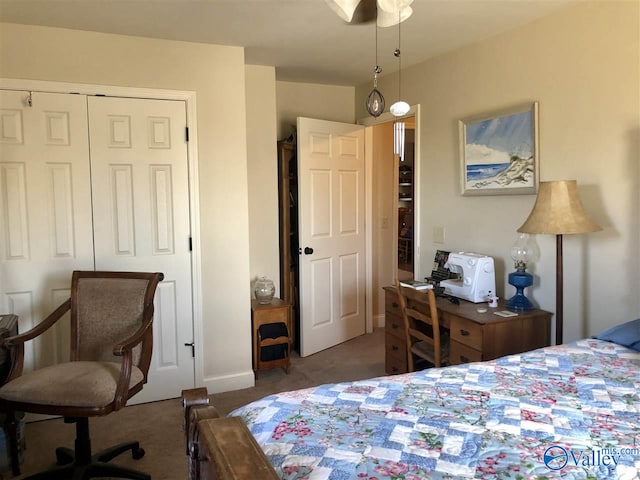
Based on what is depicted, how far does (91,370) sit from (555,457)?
6.47ft

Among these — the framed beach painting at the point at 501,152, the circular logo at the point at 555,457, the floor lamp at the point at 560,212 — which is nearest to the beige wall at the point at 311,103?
the framed beach painting at the point at 501,152

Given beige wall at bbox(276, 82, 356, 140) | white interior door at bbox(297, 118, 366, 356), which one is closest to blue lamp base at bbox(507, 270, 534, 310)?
white interior door at bbox(297, 118, 366, 356)

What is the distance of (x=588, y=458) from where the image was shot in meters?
1.18

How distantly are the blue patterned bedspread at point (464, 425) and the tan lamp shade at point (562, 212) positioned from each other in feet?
2.36

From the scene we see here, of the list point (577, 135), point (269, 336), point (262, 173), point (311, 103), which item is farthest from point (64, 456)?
point (311, 103)

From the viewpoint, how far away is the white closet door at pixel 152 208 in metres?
3.02

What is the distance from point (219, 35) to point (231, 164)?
0.81 metres

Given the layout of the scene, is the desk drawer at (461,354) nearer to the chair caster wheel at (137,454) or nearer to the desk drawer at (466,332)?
the desk drawer at (466,332)

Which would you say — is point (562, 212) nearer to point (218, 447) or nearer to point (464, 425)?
point (464, 425)

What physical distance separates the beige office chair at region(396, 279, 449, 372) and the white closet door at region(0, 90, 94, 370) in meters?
1.98

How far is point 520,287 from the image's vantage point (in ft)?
9.03

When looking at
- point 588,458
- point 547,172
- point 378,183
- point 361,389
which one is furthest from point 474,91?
point 588,458

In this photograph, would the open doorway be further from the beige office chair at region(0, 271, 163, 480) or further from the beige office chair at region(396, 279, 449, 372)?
the beige office chair at region(0, 271, 163, 480)

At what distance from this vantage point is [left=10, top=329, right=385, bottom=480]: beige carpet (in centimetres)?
246
